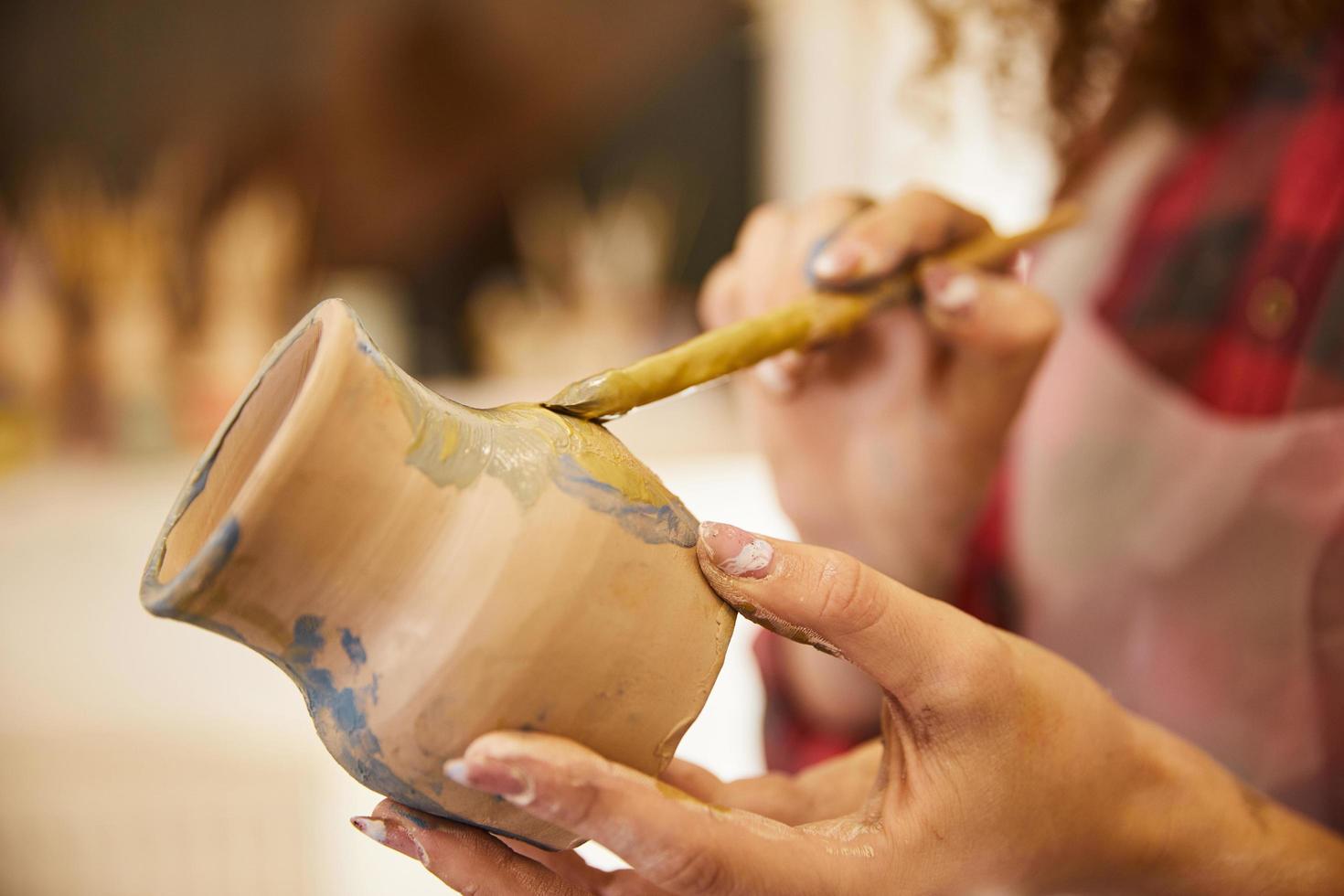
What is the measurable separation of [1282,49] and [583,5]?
1.36 m

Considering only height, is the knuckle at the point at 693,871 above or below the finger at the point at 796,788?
above

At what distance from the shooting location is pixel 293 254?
1891 millimetres

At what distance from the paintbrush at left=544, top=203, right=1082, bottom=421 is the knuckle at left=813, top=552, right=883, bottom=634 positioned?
0.43 feet

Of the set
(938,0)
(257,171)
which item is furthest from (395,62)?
(938,0)

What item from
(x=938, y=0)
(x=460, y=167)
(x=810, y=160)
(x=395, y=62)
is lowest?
(x=938, y=0)

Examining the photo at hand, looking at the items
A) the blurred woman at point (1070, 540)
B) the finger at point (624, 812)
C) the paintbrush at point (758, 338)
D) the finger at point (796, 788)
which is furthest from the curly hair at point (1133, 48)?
the finger at point (624, 812)

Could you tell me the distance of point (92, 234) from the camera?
1.73 metres

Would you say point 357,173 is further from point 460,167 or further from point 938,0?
point 938,0

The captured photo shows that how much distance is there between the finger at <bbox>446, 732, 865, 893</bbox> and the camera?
377mm

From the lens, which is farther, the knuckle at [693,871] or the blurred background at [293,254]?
the blurred background at [293,254]

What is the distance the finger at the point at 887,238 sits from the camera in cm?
61

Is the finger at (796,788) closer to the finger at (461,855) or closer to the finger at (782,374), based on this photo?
the finger at (461,855)

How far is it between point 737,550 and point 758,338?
0.15 metres

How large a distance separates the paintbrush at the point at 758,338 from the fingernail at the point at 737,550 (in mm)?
81
